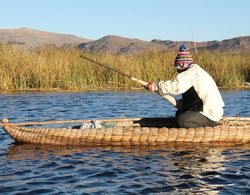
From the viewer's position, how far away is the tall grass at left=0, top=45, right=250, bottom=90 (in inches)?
767

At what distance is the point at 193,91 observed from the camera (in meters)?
8.91

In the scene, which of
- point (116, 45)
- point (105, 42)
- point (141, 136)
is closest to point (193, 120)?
point (141, 136)

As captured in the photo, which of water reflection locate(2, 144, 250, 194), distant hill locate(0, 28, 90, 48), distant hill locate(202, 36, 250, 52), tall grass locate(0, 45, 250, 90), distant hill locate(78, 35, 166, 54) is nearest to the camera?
water reflection locate(2, 144, 250, 194)

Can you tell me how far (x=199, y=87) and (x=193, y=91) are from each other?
7.1 inches

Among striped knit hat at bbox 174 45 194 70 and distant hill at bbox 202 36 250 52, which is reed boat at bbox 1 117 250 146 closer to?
striped knit hat at bbox 174 45 194 70

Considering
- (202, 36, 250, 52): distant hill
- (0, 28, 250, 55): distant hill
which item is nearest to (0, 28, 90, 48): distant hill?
(0, 28, 250, 55): distant hill

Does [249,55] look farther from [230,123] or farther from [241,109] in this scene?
[230,123]

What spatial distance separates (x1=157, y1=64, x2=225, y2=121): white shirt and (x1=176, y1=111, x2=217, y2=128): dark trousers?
7 cm

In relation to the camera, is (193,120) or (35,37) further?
(35,37)

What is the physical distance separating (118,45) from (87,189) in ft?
226

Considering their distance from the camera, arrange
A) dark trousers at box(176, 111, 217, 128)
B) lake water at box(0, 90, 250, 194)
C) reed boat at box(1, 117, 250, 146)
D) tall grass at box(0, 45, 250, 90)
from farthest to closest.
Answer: tall grass at box(0, 45, 250, 90), dark trousers at box(176, 111, 217, 128), reed boat at box(1, 117, 250, 146), lake water at box(0, 90, 250, 194)

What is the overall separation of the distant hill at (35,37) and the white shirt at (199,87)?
65.7 metres

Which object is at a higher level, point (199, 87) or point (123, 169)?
point (199, 87)

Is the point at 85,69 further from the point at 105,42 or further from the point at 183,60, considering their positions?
the point at 105,42
